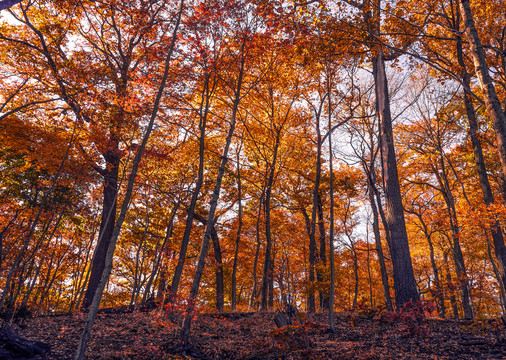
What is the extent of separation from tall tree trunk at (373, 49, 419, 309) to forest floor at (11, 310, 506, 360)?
3.22 feet

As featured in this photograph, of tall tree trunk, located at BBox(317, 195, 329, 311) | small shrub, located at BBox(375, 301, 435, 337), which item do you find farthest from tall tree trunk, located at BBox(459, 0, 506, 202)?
tall tree trunk, located at BBox(317, 195, 329, 311)

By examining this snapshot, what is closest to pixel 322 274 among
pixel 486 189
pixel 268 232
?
pixel 268 232

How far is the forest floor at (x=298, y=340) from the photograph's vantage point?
4785mm

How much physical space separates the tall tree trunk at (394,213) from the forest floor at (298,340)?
0.98 m

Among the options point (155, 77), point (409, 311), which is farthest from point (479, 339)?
point (155, 77)

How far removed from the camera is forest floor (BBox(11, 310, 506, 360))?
4785 millimetres

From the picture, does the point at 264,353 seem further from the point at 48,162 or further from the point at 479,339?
the point at 48,162

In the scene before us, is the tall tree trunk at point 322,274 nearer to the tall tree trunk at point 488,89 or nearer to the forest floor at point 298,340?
the forest floor at point 298,340

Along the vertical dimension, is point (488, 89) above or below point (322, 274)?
above

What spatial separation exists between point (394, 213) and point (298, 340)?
4566 mm

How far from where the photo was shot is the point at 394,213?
7.66m

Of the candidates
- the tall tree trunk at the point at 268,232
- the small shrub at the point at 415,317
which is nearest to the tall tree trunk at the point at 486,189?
the small shrub at the point at 415,317

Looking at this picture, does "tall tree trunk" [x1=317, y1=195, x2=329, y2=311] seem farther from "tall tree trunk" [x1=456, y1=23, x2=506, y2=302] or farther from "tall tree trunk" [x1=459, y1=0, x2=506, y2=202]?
"tall tree trunk" [x1=459, y1=0, x2=506, y2=202]

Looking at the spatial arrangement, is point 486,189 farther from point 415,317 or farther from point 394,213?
point 415,317
